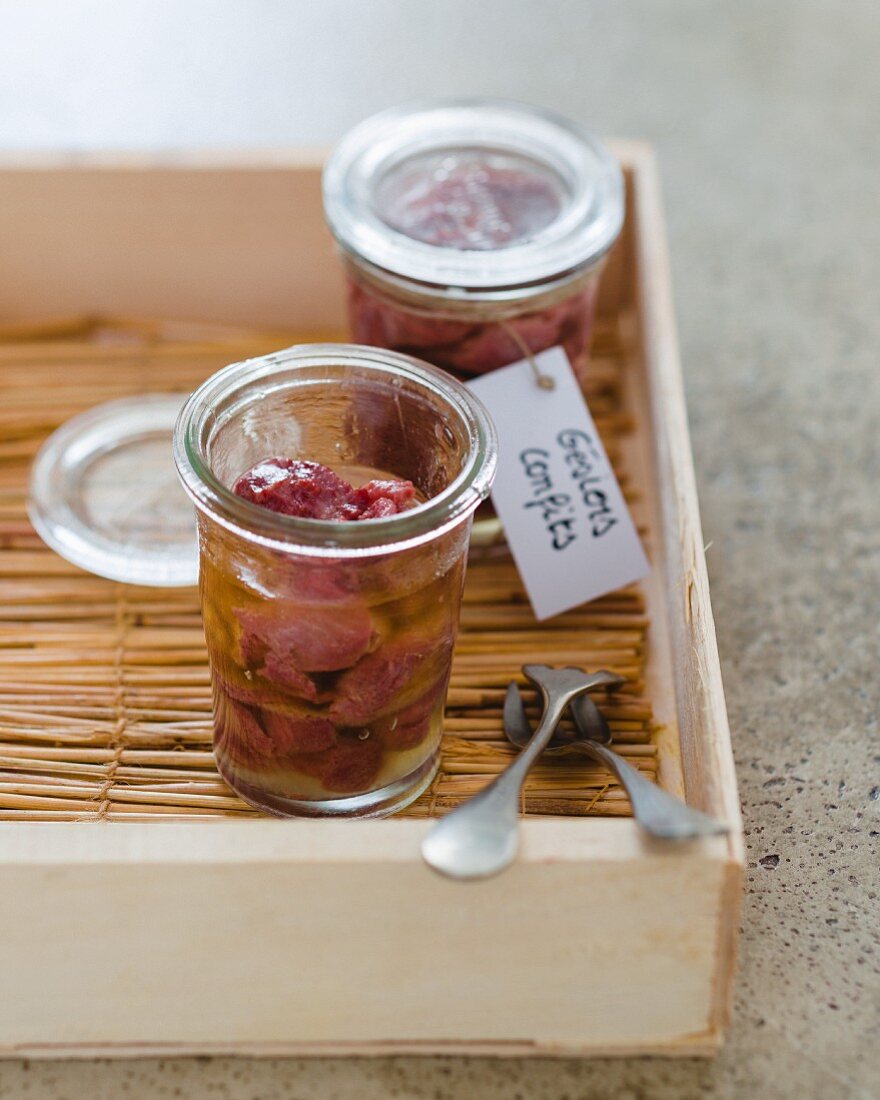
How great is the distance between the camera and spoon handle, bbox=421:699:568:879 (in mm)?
541

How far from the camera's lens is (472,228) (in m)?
0.83

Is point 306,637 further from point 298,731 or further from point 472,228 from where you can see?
point 472,228

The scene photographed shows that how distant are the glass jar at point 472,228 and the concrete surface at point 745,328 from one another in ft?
0.75

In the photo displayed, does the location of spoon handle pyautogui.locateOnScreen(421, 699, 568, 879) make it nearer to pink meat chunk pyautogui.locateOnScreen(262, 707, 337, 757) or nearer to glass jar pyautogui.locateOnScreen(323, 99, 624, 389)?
pink meat chunk pyautogui.locateOnScreen(262, 707, 337, 757)

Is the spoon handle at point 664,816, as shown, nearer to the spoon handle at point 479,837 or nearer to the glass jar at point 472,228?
the spoon handle at point 479,837

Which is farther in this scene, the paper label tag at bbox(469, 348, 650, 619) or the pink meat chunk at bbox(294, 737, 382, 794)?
the paper label tag at bbox(469, 348, 650, 619)

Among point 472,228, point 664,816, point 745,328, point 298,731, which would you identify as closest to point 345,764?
point 298,731

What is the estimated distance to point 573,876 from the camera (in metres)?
0.55

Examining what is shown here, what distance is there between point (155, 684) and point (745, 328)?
66cm

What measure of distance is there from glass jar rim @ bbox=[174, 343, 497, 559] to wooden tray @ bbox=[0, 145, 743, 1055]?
0.12 metres

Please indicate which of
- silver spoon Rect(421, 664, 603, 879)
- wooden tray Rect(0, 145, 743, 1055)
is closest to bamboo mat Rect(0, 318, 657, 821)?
wooden tray Rect(0, 145, 743, 1055)

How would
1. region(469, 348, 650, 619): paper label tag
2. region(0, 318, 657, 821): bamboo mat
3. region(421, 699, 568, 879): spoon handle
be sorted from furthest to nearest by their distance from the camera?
region(469, 348, 650, 619): paper label tag
region(0, 318, 657, 821): bamboo mat
region(421, 699, 568, 879): spoon handle

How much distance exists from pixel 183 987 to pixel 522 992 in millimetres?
146

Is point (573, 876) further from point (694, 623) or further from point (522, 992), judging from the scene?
Answer: point (694, 623)
